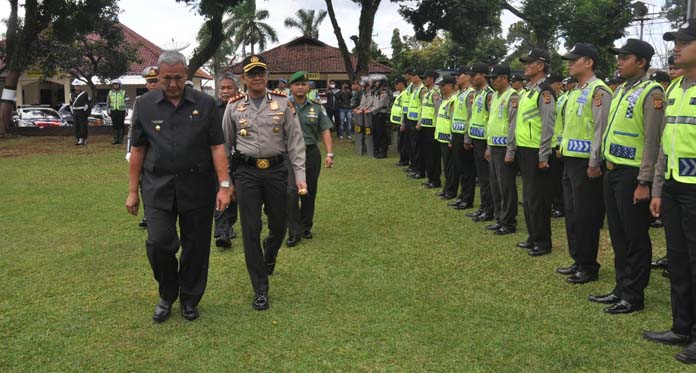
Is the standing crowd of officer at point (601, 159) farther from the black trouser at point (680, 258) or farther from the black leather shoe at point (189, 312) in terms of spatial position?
the black leather shoe at point (189, 312)

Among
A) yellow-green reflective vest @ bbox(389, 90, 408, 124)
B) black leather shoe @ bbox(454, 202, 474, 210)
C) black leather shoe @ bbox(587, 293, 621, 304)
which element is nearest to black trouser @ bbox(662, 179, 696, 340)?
black leather shoe @ bbox(587, 293, 621, 304)

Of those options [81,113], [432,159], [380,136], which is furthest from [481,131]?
[81,113]

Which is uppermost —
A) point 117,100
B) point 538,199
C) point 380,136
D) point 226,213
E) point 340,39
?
point 340,39

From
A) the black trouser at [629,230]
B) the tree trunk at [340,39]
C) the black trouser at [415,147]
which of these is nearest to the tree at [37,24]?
Answer: the tree trunk at [340,39]

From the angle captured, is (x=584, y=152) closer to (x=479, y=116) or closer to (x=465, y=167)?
(x=479, y=116)

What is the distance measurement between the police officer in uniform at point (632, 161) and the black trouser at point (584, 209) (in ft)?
1.60

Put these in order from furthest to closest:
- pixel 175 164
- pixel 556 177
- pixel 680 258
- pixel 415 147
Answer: pixel 415 147 < pixel 556 177 < pixel 175 164 < pixel 680 258

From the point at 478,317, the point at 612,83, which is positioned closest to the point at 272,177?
the point at 478,317

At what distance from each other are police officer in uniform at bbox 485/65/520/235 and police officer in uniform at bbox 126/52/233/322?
12.6 ft

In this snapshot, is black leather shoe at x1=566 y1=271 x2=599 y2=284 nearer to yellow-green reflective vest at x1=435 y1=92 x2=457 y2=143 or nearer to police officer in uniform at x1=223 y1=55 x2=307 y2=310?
police officer in uniform at x1=223 y1=55 x2=307 y2=310

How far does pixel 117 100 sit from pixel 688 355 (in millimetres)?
17829

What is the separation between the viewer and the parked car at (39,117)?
27031 millimetres

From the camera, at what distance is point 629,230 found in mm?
4645

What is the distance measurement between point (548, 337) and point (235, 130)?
116 inches
